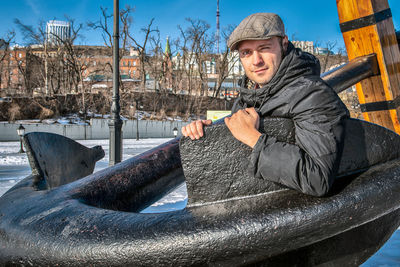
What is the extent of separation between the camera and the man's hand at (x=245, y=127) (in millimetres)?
1191

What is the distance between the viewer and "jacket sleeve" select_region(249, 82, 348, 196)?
1.12 m

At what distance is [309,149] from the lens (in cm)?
115

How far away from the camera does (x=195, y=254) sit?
3.48 feet

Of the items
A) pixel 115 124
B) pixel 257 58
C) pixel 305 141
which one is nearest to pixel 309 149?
pixel 305 141

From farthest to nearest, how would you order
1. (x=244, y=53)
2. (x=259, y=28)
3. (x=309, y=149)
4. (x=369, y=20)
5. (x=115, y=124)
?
(x=115, y=124), (x=369, y=20), (x=244, y=53), (x=259, y=28), (x=309, y=149)

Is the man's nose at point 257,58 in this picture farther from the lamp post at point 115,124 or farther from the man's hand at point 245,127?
the lamp post at point 115,124

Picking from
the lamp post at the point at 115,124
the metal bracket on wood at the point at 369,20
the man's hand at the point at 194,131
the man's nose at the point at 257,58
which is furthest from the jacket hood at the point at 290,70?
the lamp post at the point at 115,124

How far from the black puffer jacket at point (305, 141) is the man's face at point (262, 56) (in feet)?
0.44

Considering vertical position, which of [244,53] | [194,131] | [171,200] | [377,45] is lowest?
[171,200]

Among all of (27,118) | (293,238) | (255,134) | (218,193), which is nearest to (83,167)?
(218,193)

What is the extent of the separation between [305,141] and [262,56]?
1.47 feet

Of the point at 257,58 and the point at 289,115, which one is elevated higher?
the point at 257,58

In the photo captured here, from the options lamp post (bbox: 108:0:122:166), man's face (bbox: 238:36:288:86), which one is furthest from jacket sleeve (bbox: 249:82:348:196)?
lamp post (bbox: 108:0:122:166)

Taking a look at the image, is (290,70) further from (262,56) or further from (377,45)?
(377,45)
